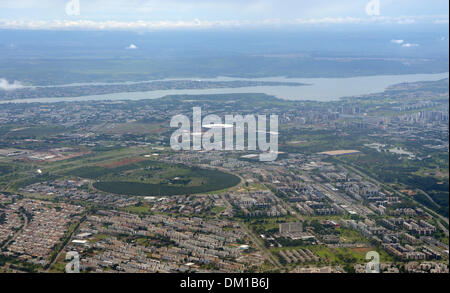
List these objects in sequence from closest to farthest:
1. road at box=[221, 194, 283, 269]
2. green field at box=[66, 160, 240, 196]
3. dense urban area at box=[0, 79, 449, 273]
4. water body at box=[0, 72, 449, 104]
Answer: road at box=[221, 194, 283, 269] → dense urban area at box=[0, 79, 449, 273] → green field at box=[66, 160, 240, 196] → water body at box=[0, 72, 449, 104]

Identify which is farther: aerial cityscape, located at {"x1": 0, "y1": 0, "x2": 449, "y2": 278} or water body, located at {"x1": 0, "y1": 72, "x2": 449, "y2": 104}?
water body, located at {"x1": 0, "y1": 72, "x2": 449, "y2": 104}

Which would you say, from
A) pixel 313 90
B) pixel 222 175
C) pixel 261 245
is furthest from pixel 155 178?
pixel 313 90

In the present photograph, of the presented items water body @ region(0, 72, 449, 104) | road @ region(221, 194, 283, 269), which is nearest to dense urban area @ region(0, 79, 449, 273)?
road @ region(221, 194, 283, 269)

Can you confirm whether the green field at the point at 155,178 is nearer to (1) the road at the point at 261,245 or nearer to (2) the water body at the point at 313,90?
(1) the road at the point at 261,245

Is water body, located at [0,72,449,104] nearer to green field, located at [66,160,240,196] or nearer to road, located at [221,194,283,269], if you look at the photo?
green field, located at [66,160,240,196]

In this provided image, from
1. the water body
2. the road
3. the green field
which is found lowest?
the road

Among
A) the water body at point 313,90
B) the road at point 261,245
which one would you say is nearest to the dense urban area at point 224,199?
the road at point 261,245
